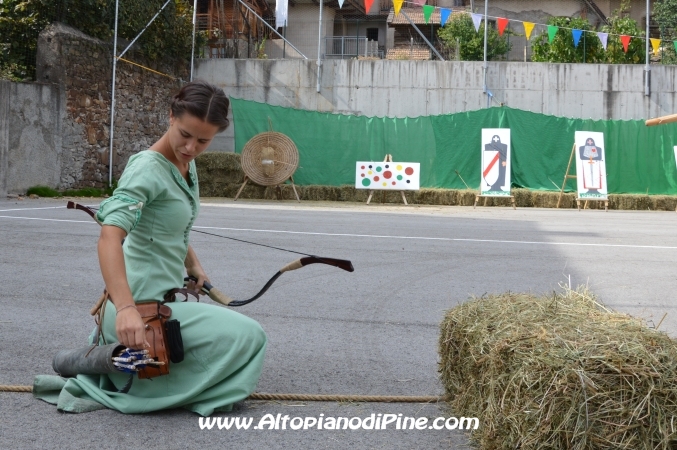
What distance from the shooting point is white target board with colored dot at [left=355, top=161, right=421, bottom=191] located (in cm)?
2038

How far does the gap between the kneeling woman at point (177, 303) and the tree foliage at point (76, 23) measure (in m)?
15.8

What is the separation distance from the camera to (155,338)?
316 cm

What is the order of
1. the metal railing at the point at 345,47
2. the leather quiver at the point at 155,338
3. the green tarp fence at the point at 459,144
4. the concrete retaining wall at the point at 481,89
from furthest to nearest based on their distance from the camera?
the metal railing at the point at 345,47 < the concrete retaining wall at the point at 481,89 < the green tarp fence at the point at 459,144 < the leather quiver at the point at 155,338

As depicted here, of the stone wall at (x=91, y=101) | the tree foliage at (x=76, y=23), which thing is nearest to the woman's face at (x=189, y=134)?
the stone wall at (x=91, y=101)

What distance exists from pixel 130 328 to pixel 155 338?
0.29 m

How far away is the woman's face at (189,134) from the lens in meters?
3.18

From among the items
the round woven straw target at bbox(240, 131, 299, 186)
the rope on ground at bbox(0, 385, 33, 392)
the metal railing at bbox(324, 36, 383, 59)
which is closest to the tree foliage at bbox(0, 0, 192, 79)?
the round woven straw target at bbox(240, 131, 299, 186)

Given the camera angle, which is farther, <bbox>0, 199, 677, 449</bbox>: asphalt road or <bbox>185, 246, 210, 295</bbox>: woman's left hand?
<bbox>185, 246, 210, 295</bbox>: woman's left hand

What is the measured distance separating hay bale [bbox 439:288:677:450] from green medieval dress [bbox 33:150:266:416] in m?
0.95

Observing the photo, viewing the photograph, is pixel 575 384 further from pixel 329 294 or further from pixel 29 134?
pixel 29 134

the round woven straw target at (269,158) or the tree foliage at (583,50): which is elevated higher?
the tree foliage at (583,50)

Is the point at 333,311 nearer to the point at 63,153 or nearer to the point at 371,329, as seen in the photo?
the point at 371,329

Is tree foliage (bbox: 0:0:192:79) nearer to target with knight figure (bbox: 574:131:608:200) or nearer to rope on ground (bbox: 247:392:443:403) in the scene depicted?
target with knight figure (bbox: 574:131:608:200)

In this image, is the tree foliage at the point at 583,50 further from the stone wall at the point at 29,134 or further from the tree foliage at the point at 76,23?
the stone wall at the point at 29,134
